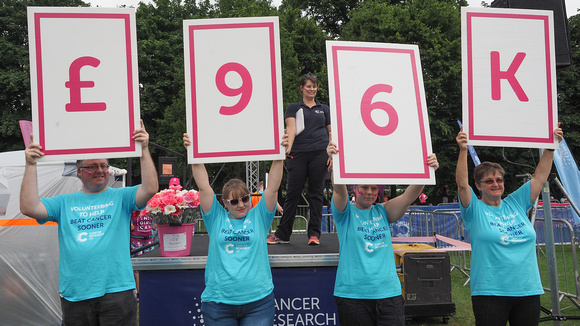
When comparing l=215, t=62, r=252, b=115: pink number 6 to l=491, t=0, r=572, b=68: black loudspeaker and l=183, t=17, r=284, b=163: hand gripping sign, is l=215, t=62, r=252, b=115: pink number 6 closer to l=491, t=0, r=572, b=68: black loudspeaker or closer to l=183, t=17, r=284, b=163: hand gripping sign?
l=183, t=17, r=284, b=163: hand gripping sign

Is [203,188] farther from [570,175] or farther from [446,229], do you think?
[446,229]

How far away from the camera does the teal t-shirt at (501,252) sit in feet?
9.21

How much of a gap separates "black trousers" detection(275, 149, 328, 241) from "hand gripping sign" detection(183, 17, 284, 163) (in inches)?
58.2

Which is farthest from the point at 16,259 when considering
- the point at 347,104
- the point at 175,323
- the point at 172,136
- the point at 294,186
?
the point at 172,136

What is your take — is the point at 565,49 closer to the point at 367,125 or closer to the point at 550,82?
the point at 550,82

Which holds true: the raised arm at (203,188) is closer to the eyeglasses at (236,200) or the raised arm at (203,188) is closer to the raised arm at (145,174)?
the eyeglasses at (236,200)

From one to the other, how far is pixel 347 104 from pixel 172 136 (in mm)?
19978

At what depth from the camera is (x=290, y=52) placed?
68.3 feet

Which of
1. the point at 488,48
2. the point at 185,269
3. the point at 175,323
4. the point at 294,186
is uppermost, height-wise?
the point at 488,48

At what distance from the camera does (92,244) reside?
8.59 feet

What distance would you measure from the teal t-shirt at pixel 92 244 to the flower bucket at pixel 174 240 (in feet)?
3.98

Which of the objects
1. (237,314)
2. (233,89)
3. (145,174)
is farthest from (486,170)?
(145,174)

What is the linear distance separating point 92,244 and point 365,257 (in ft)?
5.70

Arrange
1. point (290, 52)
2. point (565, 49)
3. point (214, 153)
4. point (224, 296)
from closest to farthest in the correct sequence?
point (224, 296)
point (214, 153)
point (565, 49)
point (290, 52)
